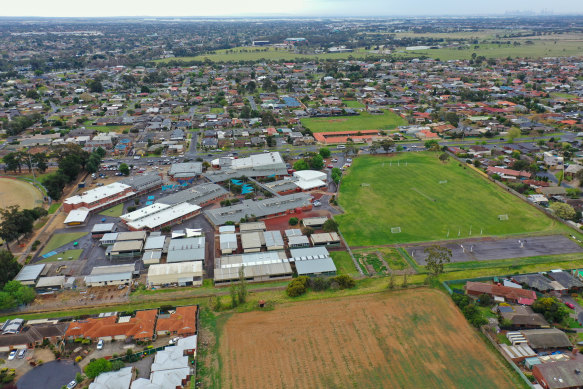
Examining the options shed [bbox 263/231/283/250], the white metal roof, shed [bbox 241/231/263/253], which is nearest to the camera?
shed [bbox 241/231/263/253]

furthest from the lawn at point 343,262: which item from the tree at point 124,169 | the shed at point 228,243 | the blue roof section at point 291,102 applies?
the blue roof section at point 291,102

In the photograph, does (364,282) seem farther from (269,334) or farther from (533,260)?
(533,260)

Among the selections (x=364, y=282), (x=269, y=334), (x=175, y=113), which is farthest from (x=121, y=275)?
(x=175, y=113)

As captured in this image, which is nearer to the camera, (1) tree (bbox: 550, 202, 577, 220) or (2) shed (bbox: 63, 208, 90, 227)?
(2) shed (bbox: 63, 208, 90, 227)

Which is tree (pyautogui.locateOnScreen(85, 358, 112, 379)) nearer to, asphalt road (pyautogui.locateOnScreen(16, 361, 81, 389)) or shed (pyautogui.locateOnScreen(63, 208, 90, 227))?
asphalt road (pyautogui.locateOnScreen(16, 361, 81, 389))

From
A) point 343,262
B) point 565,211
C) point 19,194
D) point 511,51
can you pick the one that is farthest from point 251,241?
point 511,51

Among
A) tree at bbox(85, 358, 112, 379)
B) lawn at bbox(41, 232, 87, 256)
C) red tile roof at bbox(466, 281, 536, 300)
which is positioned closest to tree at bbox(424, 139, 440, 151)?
red tile roof at bbox(466, 281, 536, 300)

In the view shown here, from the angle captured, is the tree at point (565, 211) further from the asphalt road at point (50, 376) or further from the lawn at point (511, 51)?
the lawn at point (511, 51)
